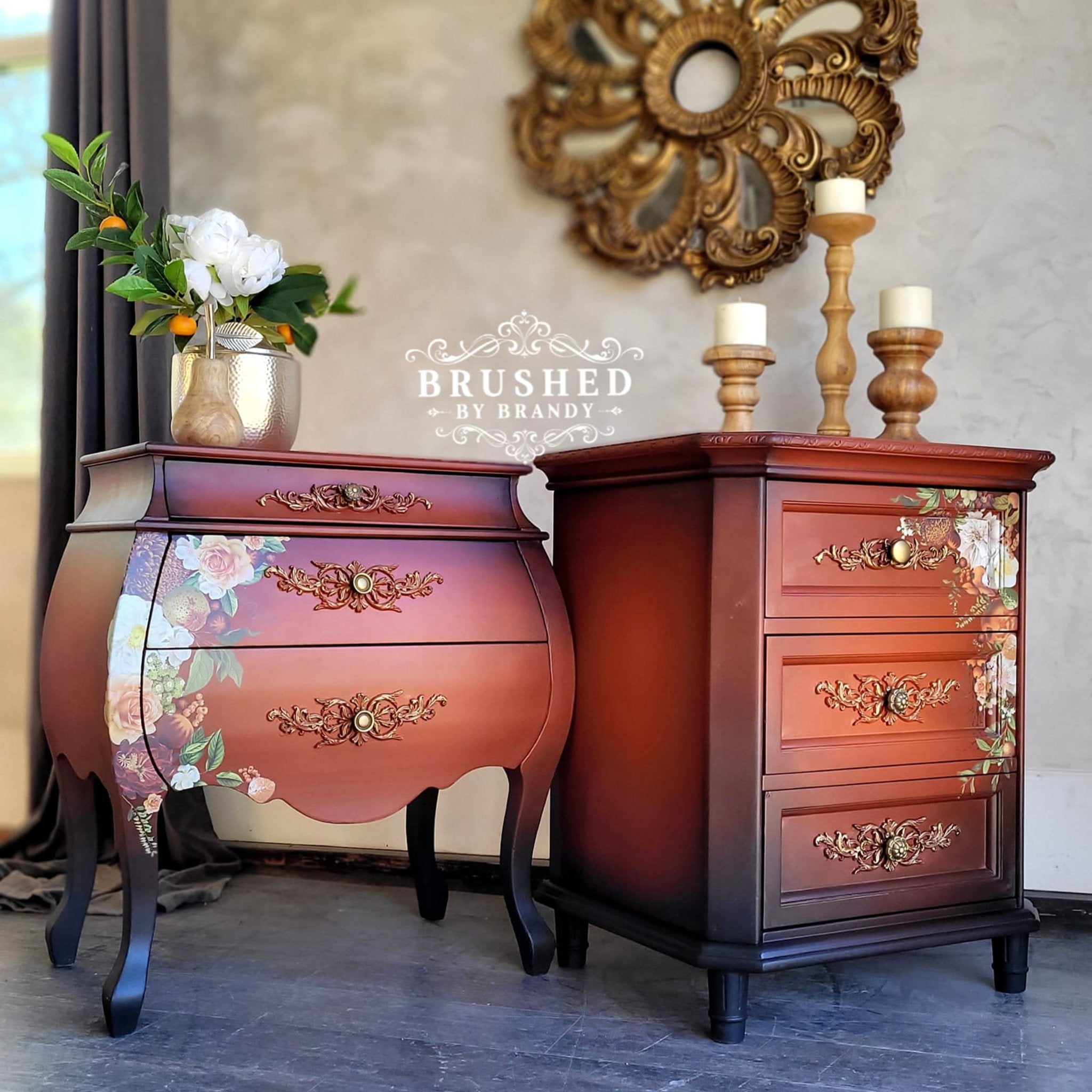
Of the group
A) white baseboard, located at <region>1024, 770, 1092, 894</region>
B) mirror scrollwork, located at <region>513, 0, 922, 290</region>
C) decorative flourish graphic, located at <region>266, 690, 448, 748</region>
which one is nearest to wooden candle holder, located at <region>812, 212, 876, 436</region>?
mirror scrollwork, located at <region>513, 0, 922, 290</region>

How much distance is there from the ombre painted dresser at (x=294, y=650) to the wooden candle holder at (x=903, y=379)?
63 cm

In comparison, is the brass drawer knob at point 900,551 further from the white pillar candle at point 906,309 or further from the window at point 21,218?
the window at point 21,218

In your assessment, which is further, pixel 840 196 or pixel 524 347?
pixel 524 347

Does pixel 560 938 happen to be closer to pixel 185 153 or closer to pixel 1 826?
pixel 1 826

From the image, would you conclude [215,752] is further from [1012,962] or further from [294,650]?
[1012,962]

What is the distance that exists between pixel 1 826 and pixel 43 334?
1.05m

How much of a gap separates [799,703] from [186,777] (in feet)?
2.60

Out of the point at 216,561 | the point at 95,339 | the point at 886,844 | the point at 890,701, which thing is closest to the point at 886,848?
the point at 886,844

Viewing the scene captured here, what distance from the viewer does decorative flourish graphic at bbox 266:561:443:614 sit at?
152 cm

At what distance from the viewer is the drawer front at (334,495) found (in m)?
1.48

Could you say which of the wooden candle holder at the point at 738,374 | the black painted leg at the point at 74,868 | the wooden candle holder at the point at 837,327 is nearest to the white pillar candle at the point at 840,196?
the wooden candle holder at the point at 837,327

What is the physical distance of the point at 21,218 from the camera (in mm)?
2576

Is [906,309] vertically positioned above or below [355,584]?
above

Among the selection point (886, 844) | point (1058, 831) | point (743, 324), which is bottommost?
point (1058, 831)
